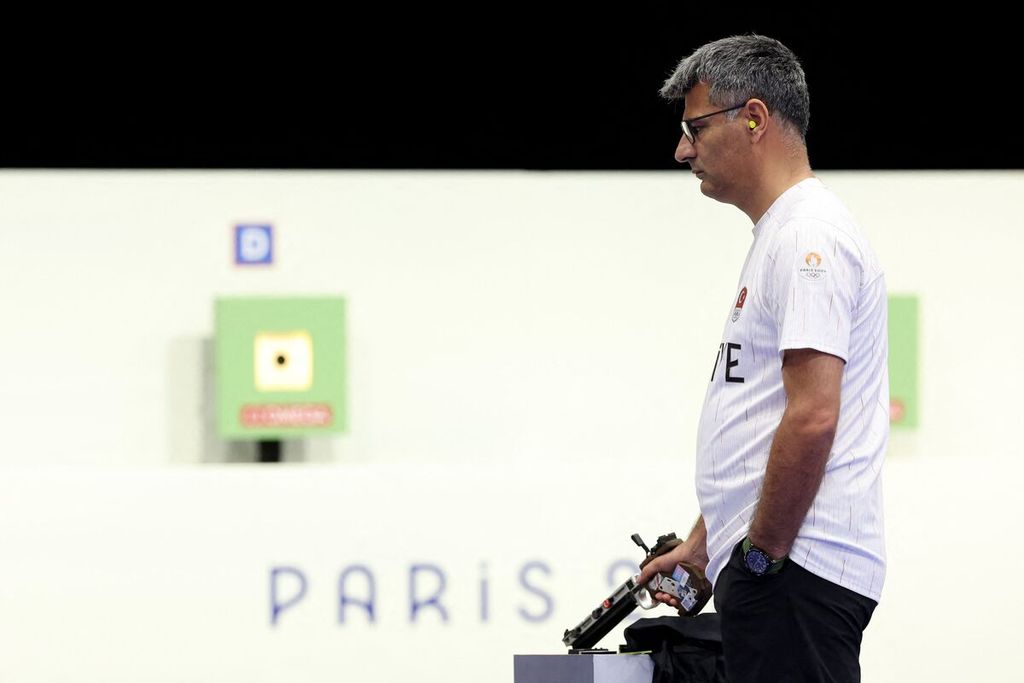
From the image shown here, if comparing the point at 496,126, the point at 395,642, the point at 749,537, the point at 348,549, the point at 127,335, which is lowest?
the point at 395,642

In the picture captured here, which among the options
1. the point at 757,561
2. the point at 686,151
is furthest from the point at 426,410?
the point at 757,561

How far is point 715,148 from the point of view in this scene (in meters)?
1.59

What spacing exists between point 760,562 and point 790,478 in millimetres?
100

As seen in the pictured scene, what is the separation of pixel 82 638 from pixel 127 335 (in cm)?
74

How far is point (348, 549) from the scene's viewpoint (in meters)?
3.15

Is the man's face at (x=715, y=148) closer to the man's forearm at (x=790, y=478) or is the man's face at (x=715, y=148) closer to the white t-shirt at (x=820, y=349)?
the white t-shirt at (x=820, y=349)

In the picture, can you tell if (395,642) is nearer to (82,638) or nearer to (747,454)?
(82,638)

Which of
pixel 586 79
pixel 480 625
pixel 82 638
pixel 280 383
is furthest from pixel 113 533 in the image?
pixel 586 79

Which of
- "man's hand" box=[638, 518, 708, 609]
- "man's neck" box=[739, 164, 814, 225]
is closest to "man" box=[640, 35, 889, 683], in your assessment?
"man's neck" box=[739, 164, 814, 225]

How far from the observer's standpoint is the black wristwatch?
1441mm

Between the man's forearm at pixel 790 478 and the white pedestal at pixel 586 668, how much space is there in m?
0.33

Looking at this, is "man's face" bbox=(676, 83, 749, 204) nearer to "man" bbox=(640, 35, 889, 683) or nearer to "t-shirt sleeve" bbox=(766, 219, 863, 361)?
"man" bbox=(640, 35, 889, 683)

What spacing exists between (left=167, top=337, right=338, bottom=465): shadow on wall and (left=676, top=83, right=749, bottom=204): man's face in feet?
6.65

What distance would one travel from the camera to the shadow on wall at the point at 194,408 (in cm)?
339
